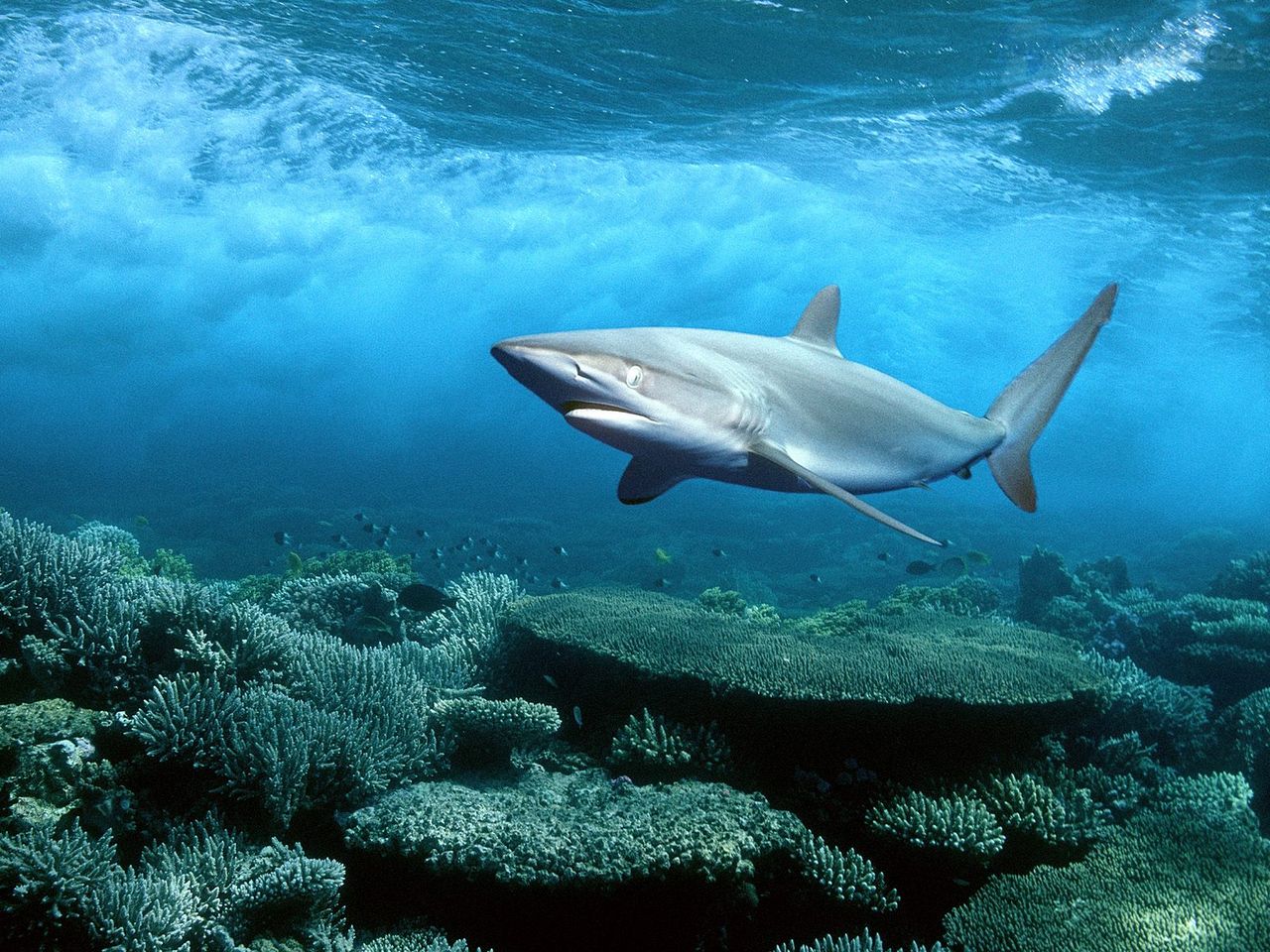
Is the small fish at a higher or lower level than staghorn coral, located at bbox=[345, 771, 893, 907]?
lower

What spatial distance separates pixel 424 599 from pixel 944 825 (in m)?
6.15

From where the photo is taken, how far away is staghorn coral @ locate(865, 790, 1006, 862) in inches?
159

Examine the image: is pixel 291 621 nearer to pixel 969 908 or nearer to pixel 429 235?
pixel 969 908

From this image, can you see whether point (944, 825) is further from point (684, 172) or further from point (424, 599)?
point (684, 172)

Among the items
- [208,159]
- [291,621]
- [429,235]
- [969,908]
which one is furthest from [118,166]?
[969,908]

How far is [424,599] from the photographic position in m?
8.31

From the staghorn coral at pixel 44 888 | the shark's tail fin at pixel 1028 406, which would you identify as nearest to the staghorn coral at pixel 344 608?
the staghorn coral at pixel 44 888

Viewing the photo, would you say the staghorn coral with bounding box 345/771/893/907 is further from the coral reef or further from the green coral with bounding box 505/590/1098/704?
the green coral with bounding box 505/590/1098/704

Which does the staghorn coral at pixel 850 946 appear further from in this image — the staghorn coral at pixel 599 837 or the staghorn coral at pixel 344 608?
the staghorn coral at pixel 344 608

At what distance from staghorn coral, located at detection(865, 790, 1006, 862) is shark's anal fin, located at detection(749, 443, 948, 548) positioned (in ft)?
7.65

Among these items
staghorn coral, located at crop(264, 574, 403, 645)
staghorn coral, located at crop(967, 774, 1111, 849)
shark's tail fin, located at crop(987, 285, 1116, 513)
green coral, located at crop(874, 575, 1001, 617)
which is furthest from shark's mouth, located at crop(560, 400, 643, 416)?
green coral, located at crop(874, 575, 1001, 617)

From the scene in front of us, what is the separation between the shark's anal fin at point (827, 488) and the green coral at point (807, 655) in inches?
82.4

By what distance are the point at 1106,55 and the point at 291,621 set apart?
66.5ft

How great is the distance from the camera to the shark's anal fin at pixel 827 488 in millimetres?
2627
